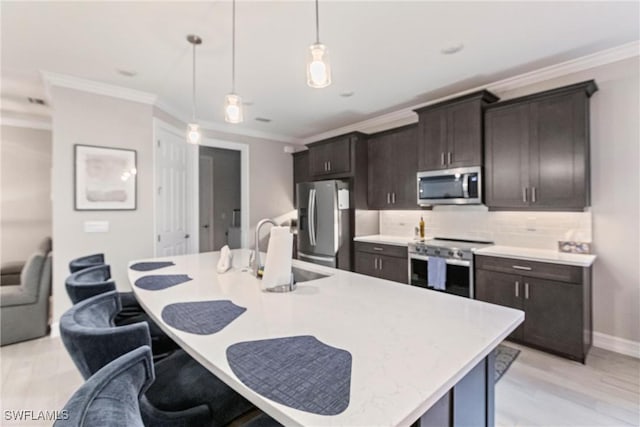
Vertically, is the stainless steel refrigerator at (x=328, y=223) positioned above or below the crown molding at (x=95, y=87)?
below

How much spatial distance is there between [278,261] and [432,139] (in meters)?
2.83

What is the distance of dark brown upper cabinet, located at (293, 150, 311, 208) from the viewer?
18.4 feet

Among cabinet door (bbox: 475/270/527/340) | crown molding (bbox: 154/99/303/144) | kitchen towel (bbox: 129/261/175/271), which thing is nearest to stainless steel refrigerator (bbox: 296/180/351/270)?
crown molding (bbox: 154/99/303/144)

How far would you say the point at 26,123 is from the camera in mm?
4684

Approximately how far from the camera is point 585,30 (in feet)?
7.84

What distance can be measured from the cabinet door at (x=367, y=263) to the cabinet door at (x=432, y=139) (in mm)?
1345

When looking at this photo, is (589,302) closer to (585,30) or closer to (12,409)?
A: (585,30)

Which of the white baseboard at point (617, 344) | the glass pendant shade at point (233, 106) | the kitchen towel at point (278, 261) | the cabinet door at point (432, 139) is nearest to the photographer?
the kitchen towel at point (278, 261)

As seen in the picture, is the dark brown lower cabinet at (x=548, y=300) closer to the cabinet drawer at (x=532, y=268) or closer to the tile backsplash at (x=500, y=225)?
the cabinet drawer at (x=532, y=268)

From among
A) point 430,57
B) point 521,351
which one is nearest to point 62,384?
point 521,351

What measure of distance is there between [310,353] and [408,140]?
3.65m

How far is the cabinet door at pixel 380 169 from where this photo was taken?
14.1ft

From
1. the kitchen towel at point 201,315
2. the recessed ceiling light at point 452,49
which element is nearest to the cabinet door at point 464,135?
the recessed ceiling light at point 452,49

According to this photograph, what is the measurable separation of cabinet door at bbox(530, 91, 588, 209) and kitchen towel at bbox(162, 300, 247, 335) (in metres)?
3.01
